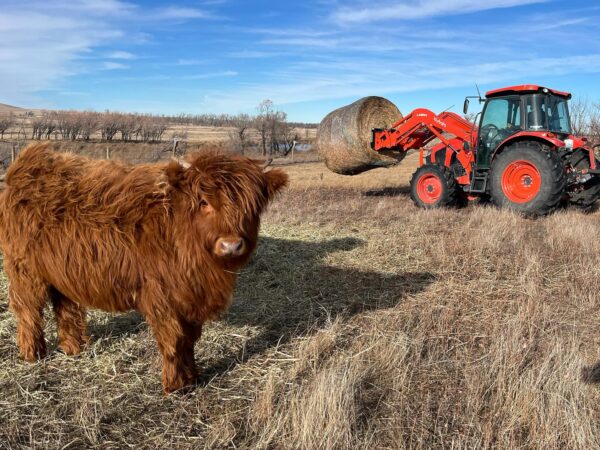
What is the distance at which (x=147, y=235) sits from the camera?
3268 mm

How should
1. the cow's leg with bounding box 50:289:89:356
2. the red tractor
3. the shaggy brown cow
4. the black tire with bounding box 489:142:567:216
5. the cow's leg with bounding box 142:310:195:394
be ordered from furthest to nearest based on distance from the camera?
the red tractor, the black tire with bounding box 489:142:567:216, the cow's leg with bounding box 50:289:89:356, the cow's leg with bounding box 142:310:195:394, the shaggy brown cow

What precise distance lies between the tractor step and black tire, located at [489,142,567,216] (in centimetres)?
55

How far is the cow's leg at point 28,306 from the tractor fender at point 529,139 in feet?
30.1

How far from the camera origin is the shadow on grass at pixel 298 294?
428cm

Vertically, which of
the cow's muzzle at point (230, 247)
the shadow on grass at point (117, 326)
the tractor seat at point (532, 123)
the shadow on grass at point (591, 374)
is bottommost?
the shadow on grass at point (117, 326)

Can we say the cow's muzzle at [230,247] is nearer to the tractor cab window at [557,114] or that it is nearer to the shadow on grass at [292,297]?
the shadow on grass at [292,297]

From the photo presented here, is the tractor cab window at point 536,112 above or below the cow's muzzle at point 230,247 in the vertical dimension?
above

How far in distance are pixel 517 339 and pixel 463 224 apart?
4.86 m

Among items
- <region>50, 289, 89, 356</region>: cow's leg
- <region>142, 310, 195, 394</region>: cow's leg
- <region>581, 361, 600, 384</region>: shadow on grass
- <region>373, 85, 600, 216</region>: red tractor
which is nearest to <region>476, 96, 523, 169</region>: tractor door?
<region>373, 85, 600, 216</region>: red tractor

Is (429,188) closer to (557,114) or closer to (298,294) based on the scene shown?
(557,114)

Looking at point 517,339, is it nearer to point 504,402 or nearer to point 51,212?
point 504,402

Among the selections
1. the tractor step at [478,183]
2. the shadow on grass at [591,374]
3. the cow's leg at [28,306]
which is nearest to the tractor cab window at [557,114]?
the tractor step at [478,183]

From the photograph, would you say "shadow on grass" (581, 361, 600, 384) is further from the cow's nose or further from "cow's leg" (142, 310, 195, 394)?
"cow's leg" (142, 310, 195, 394)

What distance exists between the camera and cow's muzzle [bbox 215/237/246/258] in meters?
2.98
